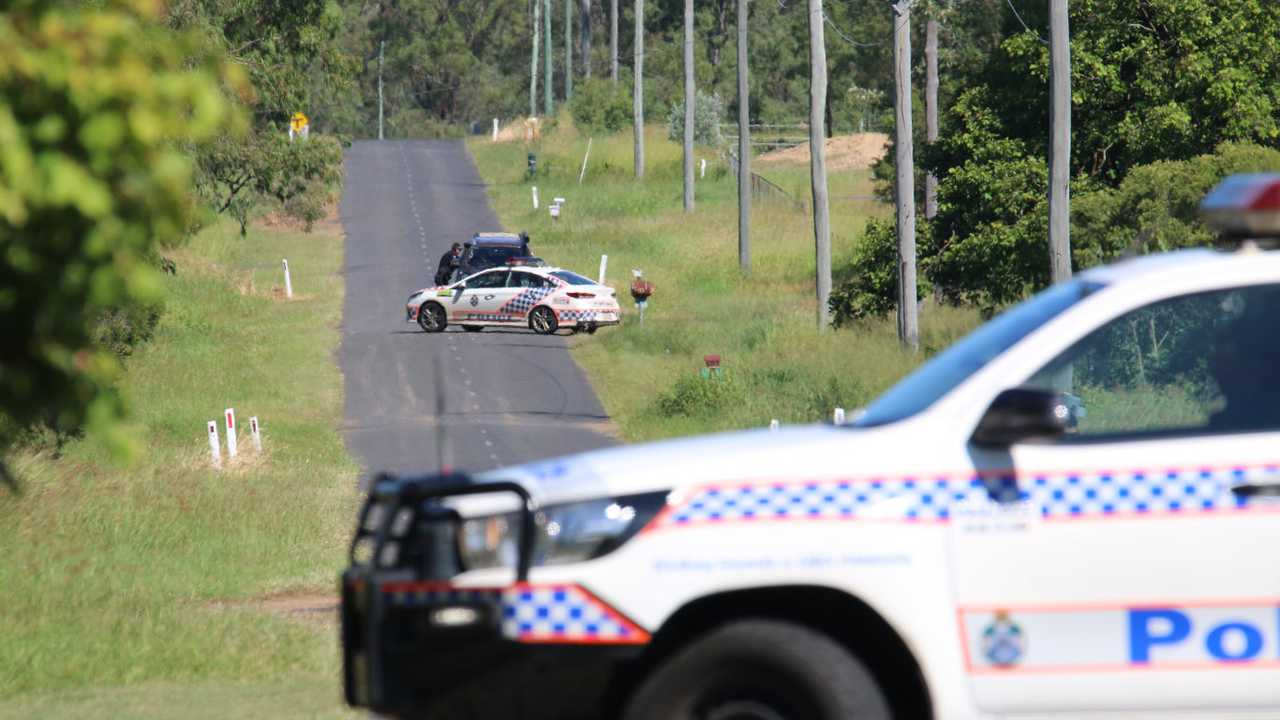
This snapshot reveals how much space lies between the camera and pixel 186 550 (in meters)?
17.6

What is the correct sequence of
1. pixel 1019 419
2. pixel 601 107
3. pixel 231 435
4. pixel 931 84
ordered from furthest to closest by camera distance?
pixel 601 107, pixel 931 84, pixel 231 435, pixel 1019 419

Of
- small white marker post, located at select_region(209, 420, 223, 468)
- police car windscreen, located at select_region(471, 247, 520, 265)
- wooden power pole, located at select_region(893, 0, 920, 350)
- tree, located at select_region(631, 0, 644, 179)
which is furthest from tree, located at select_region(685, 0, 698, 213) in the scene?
small white marker post, located at select_region(209, 420, 223, 468)

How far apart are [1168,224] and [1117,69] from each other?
246 inches

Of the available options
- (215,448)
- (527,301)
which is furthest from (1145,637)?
(527,301)

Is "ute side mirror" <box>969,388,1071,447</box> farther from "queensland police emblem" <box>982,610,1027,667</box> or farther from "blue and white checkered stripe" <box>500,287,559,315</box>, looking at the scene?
"blue and white checkered stripe" <box>500,287,559,315</box>

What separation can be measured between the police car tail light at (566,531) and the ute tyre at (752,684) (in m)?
0.42

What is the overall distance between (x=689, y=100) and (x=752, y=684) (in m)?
50.5

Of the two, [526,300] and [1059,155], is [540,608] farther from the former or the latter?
[526,300]

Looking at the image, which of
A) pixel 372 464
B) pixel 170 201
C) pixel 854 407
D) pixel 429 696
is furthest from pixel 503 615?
pixel 854 407

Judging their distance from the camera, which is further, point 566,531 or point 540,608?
point 566,531

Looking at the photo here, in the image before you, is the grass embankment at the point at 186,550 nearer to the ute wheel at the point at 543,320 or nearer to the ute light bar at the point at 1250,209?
the ute light bar at the point at 1250,209

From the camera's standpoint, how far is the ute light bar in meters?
5.46

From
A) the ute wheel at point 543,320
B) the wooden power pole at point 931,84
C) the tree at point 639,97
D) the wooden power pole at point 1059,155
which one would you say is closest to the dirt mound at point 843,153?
the tree at point 639,97

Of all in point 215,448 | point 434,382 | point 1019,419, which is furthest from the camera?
point 434,382
